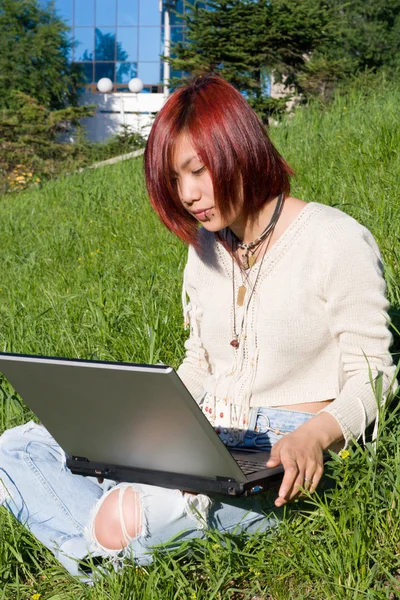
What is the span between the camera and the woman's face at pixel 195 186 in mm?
2066

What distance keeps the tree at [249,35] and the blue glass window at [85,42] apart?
2603cm

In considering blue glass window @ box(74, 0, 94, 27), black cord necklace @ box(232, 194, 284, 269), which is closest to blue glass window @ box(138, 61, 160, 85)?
blue glass window @ box(74, 0, 94, 27)

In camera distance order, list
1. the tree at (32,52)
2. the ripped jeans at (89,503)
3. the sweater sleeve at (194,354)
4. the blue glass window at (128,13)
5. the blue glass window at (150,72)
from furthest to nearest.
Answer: the blue glass window at (128,13) < the blue glass window at (150,72) < the tree at (32,52) < the sweater sleeve at (194,354) < the ripped jeans at (89,503)

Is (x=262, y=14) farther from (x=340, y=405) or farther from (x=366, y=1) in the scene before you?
(x=340, y=405)

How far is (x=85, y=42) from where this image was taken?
38562 millimetres

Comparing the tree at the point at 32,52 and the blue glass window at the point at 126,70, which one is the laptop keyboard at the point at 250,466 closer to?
the tree at the point at 32,52

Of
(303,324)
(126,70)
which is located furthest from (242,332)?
(126,70)

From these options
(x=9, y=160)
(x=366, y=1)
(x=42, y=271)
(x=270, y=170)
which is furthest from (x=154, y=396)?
(x=366, y=1)

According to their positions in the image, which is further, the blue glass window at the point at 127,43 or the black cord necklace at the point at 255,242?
the blue glass window at the point at 127,43

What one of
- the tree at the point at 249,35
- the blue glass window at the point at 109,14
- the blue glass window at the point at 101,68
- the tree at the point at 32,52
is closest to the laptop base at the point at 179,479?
the tree at the point at 249,35

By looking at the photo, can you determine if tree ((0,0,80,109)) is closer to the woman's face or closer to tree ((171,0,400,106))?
tree ((171,0,400,106))

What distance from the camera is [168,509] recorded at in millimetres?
1910

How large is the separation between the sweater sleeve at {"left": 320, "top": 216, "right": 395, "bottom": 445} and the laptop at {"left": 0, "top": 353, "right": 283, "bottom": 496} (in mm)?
285

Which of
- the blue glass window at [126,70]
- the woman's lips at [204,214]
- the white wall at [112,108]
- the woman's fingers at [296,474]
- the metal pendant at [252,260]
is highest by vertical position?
the woman's lips at [204,214]
